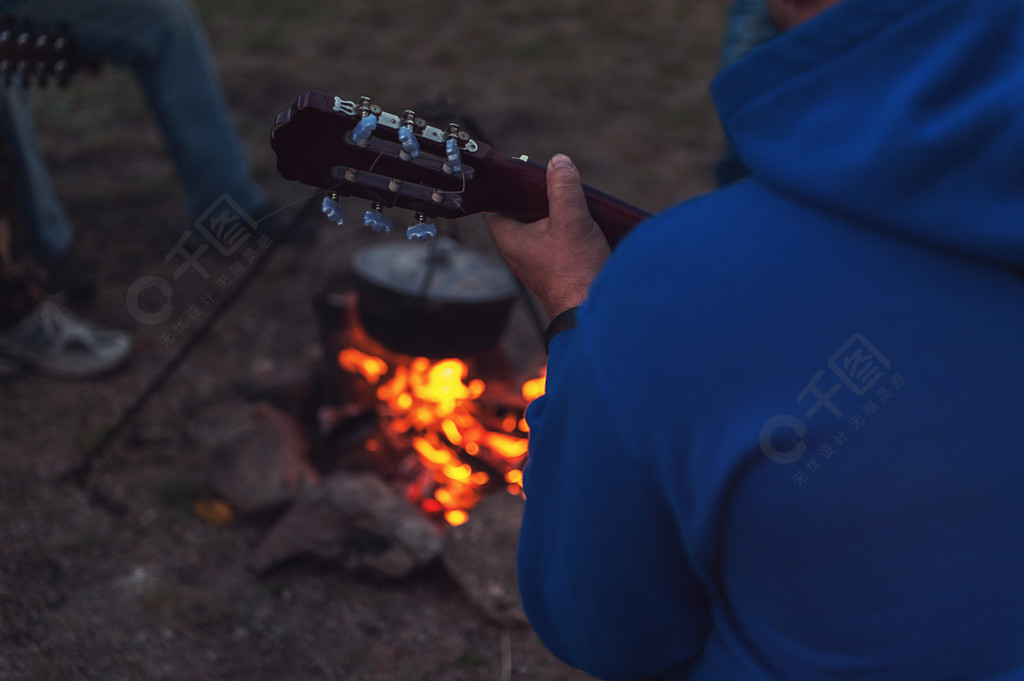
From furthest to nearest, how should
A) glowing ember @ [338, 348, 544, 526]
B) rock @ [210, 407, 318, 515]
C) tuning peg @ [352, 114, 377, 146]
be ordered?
glowing ember @ [338, 348, 544, 526] < rock @ [210, 407, 318, 515] < tuning peg @ [352, 114, 377, 146]

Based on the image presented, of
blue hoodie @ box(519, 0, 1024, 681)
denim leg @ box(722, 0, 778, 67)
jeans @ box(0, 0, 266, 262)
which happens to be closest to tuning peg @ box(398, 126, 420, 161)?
blue hoodie @ box(519, 0, 1024, 681)

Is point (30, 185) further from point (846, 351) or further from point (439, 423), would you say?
point (846, 351)

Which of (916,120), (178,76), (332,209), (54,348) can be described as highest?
(916,120)

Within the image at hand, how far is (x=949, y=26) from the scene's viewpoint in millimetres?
945

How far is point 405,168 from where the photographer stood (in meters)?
1.46

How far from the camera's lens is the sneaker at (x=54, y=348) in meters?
3.82

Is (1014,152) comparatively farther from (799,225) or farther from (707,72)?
(707,72)

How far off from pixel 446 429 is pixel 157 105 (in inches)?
100

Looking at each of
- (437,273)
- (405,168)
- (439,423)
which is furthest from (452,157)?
(439,423)

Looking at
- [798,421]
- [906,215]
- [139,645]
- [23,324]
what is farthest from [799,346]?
[23,324]

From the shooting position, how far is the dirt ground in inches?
108

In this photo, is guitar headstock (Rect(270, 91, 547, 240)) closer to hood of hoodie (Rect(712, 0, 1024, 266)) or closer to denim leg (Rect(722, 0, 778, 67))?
hood of hoodie (Rect(712, 0, 1024, 266))

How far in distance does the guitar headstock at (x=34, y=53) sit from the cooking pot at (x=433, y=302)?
1226 mm

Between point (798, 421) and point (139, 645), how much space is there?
2475 mm
